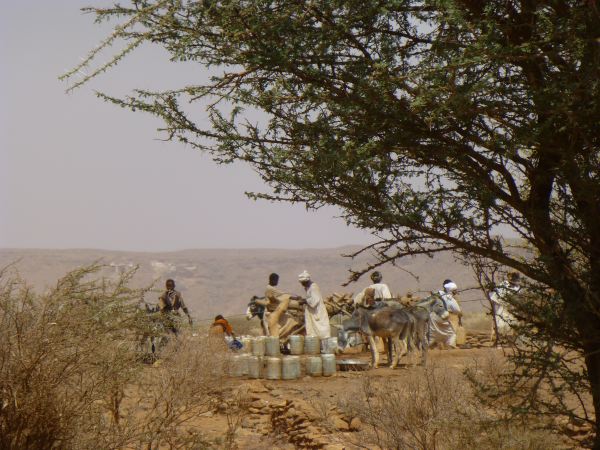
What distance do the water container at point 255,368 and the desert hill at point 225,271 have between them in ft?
196

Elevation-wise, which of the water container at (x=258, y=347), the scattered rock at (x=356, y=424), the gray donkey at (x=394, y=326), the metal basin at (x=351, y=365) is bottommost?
the scattered rock at (x=356, y=424)

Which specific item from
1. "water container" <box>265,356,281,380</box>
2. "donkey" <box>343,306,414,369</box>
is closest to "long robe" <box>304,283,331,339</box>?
"donkey" <box>343,306,414,369</box>

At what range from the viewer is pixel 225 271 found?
95.7 m

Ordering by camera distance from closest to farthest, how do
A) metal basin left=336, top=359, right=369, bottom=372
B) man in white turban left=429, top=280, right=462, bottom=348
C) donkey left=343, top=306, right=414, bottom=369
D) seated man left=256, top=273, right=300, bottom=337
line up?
donkey left=343, top=306, right=414, bottom=369 → metal basin left=336, top=359, right=369, bottom=372 → seated man left=256, top=273, right=300, bottom=337 → man in white turban left=429, top=280, right=462, bottom=348

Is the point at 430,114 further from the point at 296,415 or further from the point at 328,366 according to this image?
the point at 328,366

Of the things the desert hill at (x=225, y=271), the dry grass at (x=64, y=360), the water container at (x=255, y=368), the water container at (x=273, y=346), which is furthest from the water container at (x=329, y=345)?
the desert hill at (x=225, y=271)

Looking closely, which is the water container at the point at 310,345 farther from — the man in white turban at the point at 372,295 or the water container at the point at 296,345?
the man in white turban at the point at 372,295

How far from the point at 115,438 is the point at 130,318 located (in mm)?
1118

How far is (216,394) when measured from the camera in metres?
13.2

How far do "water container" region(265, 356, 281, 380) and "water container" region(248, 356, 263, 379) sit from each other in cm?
14

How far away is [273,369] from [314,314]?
2.89 m

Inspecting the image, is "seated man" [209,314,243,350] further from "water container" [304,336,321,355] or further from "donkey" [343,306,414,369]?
"donkey" [343,306,414,369]

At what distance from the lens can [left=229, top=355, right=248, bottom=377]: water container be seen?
50.2 feet

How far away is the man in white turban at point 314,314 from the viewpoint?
58.9ft
